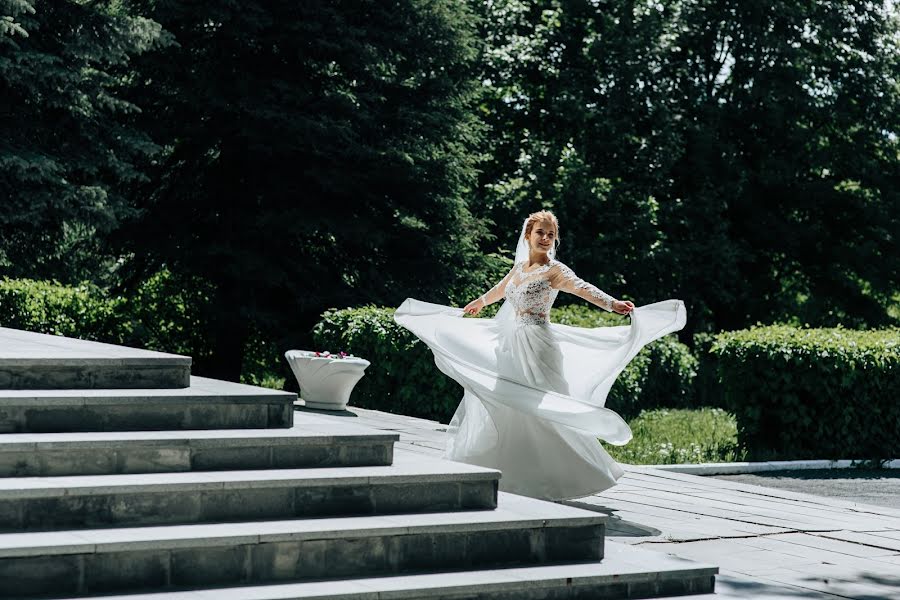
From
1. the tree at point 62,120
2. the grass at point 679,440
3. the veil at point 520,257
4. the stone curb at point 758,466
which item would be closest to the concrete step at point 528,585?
the veil at point 520,257

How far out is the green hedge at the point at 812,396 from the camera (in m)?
13.8

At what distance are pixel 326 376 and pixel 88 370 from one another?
19.3 feet

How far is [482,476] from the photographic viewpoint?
6.86 metres

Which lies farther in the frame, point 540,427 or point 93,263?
point 93,263

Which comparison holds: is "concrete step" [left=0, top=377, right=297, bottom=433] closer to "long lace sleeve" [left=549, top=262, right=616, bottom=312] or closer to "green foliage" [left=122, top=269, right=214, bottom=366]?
"long lace sleeve" [left=549, top=262, right=616, bottom=312]

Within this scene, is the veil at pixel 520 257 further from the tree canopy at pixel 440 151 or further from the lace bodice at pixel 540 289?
the tree canopy at pixel 440 151

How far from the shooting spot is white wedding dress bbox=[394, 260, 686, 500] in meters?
8.57

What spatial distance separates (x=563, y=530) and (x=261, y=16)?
683 inches

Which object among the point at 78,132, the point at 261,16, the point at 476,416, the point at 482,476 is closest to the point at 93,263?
the point at 78,132

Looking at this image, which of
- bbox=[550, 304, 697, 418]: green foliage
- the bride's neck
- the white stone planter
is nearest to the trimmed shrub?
bbox=[550, 304, 697, 418]: green foliage

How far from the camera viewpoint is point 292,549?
19.2 feet

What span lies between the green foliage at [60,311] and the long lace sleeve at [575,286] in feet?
45.9

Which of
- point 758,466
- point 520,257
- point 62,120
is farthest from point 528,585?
point 62,120

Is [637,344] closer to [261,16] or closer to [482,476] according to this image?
[482,476]
